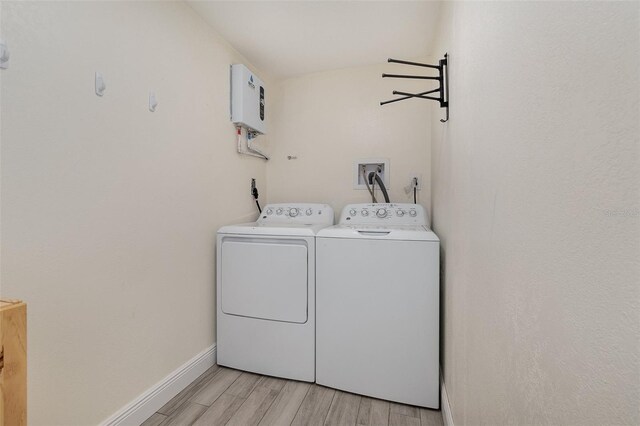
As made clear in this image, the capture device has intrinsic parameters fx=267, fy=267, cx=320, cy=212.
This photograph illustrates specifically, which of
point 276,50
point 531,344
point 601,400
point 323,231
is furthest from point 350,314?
point 276,50

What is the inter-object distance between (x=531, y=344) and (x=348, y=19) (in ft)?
6.48

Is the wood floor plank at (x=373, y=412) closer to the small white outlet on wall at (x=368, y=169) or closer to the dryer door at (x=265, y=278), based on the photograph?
the dryer door at (x=265, y=278)

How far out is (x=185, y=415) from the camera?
1.39m

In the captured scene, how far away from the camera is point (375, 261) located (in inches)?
59.3

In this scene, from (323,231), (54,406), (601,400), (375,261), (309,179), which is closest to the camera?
(601,400)

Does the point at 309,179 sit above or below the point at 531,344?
above

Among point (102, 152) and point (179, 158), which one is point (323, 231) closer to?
point (179, 158)

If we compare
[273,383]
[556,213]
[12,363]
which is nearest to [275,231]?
[273,383]

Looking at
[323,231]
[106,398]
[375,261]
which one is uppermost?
[323,231]

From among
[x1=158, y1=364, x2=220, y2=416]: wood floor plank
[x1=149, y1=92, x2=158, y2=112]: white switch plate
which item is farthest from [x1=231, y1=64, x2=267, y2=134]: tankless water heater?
→ [x1=158, y1=364, x2=220, y2=416]: wood floor plank

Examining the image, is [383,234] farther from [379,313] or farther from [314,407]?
[314,407]

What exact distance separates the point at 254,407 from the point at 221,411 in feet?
0.56

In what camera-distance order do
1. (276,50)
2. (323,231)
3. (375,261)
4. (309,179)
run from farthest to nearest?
(309,179), (276,50), (323,231), (375,261)

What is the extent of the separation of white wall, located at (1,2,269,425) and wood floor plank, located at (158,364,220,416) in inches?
6.5
